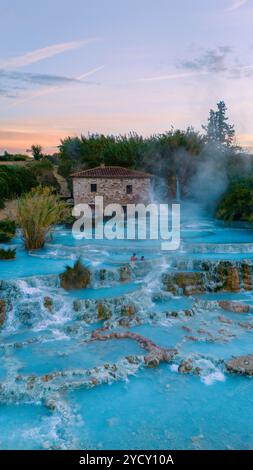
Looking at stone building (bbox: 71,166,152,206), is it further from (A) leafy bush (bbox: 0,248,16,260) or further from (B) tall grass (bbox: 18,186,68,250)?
(A) leafy bush (bbox: 0,248,16,260)

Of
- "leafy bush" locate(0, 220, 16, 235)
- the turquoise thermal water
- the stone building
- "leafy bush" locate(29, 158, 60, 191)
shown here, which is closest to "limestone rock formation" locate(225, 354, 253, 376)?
the turquoise thermal water

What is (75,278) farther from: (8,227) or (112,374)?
(8,227)

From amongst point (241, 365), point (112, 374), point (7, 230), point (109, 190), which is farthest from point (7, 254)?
point (109, 190)

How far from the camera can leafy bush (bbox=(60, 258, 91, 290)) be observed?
41.0ft

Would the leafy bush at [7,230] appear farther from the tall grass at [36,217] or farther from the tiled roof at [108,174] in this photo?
the tiled roof at [108,174]

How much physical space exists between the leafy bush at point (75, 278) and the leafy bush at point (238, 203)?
11891 mm

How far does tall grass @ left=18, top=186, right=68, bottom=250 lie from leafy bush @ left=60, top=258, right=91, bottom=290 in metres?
3.57

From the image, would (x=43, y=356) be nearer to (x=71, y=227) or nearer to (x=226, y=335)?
(x=226, y=335)

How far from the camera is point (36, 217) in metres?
15.4

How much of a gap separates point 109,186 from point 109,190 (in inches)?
10.1

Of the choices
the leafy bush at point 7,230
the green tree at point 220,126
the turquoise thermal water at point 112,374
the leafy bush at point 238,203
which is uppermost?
the green tree at point 220,126

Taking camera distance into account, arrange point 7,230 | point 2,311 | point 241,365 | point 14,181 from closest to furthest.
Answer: point 241,365
point 2,311
point 7,230
point 14,181

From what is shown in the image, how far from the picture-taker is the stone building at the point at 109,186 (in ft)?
86.7

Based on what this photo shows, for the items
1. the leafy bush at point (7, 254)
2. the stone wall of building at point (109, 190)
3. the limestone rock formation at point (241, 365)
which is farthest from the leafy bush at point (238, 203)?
the limestone rock formation at point (241, 365)
